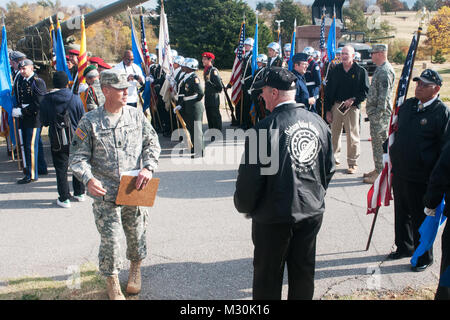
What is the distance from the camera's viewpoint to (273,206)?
2.80 meters

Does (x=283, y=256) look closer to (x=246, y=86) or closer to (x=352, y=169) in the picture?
(x=352, y=169)

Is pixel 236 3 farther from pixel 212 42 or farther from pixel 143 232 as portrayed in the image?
pixel 143 232

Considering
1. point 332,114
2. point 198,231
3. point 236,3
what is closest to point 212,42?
point 236,3

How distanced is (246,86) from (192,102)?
3.17 meters

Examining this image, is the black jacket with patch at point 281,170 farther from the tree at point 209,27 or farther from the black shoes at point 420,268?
the tree at point 209,27

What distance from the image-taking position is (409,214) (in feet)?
13.9

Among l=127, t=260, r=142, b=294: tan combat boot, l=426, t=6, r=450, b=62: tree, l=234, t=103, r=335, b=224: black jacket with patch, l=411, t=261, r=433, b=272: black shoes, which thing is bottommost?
l=411, t=261, r=433, b=272: black shoes

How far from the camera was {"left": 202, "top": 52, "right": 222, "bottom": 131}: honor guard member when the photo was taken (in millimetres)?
9328

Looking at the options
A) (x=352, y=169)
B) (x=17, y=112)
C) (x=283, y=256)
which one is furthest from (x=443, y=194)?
(x=17, y=112)

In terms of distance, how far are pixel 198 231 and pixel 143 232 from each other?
57.6 inches

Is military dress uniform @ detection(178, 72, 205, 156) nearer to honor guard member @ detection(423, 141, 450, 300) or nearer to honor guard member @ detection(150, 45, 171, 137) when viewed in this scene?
honor guard member @ detection(150, 45, 171, 137)

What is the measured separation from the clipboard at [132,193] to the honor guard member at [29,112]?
170 inches

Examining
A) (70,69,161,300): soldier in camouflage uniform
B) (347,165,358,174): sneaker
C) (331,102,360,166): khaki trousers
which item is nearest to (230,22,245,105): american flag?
(331,102,360,166): khaki trousers

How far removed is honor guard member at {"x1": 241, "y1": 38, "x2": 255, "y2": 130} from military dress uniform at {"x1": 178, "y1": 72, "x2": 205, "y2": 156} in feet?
9.25
